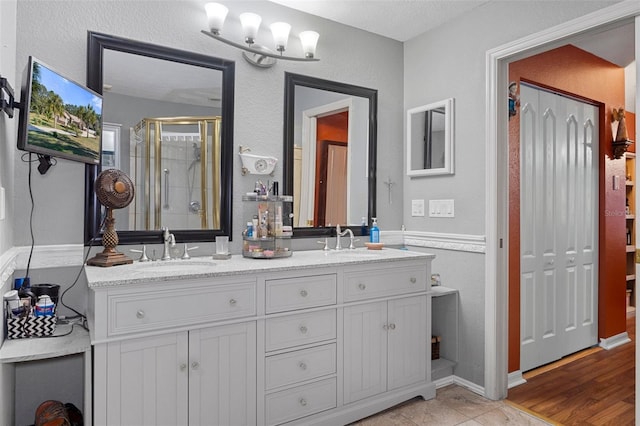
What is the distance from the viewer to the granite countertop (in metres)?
1.73

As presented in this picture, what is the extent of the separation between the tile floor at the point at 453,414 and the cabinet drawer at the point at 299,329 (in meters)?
0.59

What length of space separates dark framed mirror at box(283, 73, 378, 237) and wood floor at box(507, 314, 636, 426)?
1.60 metres

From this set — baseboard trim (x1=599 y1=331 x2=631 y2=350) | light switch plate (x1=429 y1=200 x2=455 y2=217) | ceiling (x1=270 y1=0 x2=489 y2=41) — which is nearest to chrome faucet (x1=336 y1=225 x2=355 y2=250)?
light switch plate (x1=429 y1=200 x2=455 y2=217)

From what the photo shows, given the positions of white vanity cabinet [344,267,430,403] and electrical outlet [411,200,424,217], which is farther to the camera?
electrical outlet [411,200,424,217]

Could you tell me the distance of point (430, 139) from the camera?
307 centimetres

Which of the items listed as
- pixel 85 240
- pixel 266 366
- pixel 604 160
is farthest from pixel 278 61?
pixel 604 160

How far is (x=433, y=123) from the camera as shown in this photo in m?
3.06

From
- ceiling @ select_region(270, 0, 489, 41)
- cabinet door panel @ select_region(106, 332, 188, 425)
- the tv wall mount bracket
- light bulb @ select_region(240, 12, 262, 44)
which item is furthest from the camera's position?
ceiling @ select_region(270, 0, 489, 41)

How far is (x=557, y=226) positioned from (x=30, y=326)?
11.7 feet

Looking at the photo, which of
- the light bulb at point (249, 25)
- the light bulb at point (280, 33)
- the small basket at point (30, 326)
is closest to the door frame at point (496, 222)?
the light bulb at point (280, 33)

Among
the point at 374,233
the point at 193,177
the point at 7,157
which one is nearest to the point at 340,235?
the point at 374,233

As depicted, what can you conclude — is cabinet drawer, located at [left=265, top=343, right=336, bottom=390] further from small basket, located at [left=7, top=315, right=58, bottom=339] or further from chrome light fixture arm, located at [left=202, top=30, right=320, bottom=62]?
chrome light fixture arm, located at [left=202, top=30, right=320, bottom=62]

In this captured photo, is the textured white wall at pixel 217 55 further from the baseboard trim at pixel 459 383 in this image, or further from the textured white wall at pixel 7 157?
the baseboard trim at pixel 459 383

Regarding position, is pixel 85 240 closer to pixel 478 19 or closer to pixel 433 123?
pixel 433 123
